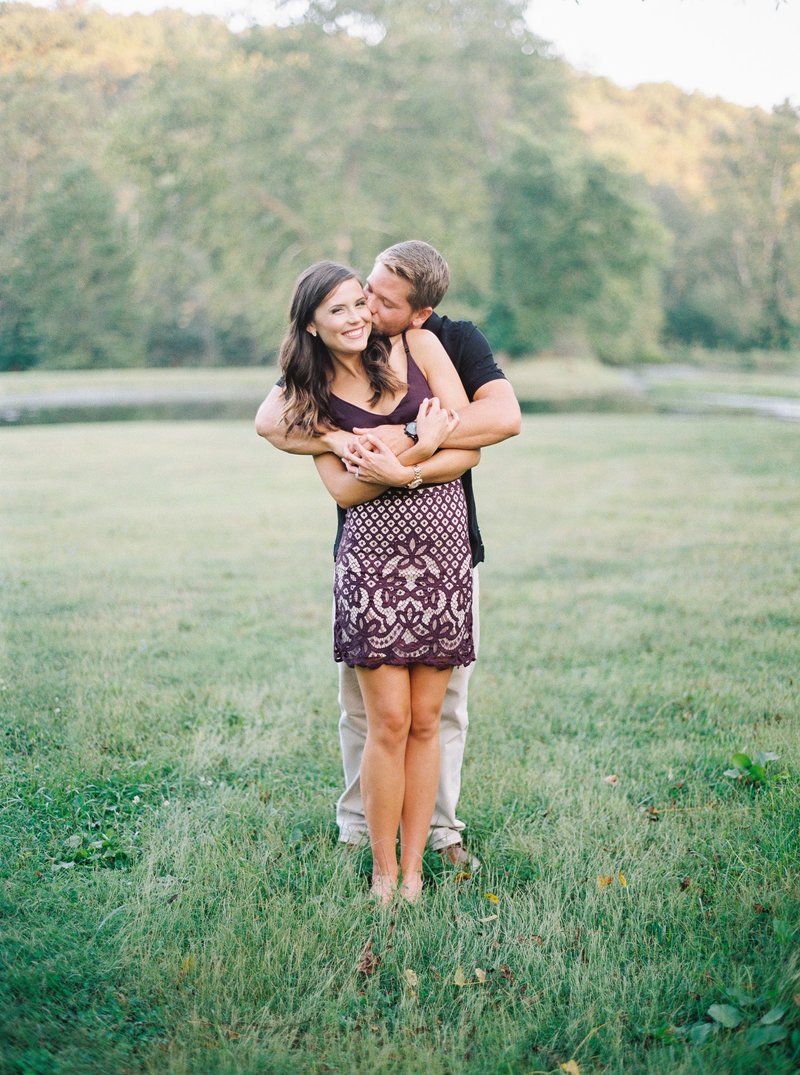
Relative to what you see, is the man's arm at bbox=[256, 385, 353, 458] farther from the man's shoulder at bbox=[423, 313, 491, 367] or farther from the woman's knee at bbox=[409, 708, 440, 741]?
the woman's knee at bbox=[409, 708, 440, 741]

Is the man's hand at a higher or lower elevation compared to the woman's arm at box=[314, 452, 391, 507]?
higher

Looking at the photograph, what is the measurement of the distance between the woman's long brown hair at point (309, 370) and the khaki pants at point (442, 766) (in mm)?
876

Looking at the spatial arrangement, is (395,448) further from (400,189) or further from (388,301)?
(400,189)

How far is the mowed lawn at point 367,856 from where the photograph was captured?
7.70 ft

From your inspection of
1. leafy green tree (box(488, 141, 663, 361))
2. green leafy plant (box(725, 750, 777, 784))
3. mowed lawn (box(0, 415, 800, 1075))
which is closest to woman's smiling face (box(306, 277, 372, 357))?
mowed lawn (box(0, 415, 800, 1075))

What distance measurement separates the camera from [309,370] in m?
2.89

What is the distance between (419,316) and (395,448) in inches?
17.3

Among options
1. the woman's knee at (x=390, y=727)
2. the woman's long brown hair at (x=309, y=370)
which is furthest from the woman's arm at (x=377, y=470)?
the woman's knee at (x=390, y=727)

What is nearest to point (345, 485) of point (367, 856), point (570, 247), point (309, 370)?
point (309, 370)

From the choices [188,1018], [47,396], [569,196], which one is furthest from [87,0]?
[569,196]

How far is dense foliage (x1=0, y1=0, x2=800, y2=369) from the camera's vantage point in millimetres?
23141

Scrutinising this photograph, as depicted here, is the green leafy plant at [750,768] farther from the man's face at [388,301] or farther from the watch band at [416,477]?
the man's face at [388,301]

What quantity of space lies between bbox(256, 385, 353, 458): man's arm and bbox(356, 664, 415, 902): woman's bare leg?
675 millimetres

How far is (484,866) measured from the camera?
3.19m
